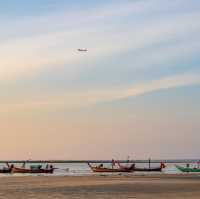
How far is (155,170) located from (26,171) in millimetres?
25178

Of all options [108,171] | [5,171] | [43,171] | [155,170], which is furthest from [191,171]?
[5,171]

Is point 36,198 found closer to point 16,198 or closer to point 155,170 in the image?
point 16,198

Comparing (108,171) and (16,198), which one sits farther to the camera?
(108,171)

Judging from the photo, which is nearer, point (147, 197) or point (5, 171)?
point (147, 197)

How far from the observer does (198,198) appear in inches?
1334

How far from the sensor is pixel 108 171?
104750 millimetres

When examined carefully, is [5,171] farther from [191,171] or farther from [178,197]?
[178,197]

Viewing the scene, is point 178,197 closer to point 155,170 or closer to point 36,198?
point 36,198

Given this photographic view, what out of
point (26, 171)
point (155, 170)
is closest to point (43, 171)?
point (26, 171)

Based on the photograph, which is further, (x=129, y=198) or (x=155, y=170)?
(x=155, y=170)

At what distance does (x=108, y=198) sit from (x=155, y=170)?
7582 centimetres

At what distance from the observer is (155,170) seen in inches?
4289

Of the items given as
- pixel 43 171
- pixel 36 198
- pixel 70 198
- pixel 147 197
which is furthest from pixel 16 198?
pixel 43 171

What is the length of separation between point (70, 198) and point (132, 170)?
238 ft
